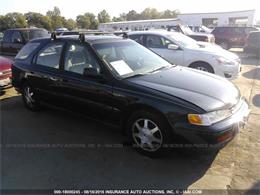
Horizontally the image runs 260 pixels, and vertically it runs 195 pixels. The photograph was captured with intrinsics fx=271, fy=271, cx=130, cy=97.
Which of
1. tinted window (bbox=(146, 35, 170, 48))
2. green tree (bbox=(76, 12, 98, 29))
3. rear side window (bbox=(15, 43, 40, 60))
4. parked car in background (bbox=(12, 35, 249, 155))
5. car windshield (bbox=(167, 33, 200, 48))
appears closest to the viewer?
parked car in background (bbox=(12, 35, 249, 155))

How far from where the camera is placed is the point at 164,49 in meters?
8.34

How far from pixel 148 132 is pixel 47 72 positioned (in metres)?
2.31

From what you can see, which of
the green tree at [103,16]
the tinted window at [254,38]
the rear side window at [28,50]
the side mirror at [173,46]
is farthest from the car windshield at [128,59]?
the green tree at [103,16]

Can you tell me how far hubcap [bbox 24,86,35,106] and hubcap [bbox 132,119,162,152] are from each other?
272 cm

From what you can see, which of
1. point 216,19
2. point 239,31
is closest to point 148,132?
point 239,31

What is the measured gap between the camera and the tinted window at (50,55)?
15.5 feet

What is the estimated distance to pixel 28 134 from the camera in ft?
15.2

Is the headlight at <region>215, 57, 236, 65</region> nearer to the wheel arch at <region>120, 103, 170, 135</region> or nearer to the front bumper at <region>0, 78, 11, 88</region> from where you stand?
the wheel arch at <region>120, 103, 170, 135</region>

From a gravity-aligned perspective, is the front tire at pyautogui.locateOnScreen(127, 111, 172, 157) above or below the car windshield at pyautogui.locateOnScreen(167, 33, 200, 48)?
below

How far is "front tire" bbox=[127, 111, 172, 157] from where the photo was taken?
3475mm

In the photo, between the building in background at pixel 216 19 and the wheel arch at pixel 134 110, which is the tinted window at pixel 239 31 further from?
the building in background at pixel 216 19

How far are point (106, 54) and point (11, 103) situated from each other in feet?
11.0

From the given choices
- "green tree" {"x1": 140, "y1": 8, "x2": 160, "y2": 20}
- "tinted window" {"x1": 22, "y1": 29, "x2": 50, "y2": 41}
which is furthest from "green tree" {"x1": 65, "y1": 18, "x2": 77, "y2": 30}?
"tinted window" {"x1": 22, "y1": 29, "x2": 50, "y2": 41}

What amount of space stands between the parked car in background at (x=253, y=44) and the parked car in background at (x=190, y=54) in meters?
7.31
